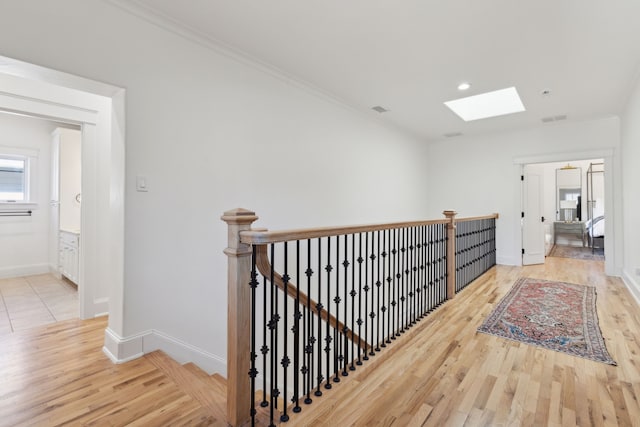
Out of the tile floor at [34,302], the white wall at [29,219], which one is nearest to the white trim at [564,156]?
the tile floor at [34,302]

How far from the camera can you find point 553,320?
9.90 feet

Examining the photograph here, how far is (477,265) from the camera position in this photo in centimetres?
488

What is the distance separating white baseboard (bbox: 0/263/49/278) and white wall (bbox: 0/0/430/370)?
404 centimetres

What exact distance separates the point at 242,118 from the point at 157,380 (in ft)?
7.47

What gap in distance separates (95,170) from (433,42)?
3421 mm

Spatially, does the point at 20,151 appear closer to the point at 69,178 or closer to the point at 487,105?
the point at 69,178

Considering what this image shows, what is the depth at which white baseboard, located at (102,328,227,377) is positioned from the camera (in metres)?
2.15

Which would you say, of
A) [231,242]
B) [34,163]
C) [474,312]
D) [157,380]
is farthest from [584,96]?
[34,163]

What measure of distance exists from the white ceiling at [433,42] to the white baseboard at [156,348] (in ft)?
7.94

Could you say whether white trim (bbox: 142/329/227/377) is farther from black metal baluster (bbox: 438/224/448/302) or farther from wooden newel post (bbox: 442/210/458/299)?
wooden newel post (bbox: 442/210/458/299)

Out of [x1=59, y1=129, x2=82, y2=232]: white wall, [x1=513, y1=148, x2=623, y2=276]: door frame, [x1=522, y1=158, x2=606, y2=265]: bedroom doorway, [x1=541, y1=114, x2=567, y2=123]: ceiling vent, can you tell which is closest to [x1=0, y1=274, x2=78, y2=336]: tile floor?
[x1=59, y1=129, x2=82, y2=232]: white wall

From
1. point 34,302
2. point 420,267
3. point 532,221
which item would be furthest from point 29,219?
point 532,221

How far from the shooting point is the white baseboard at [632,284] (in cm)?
351

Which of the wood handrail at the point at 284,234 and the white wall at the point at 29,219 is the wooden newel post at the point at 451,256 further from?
the white wall at the point at 29,219
